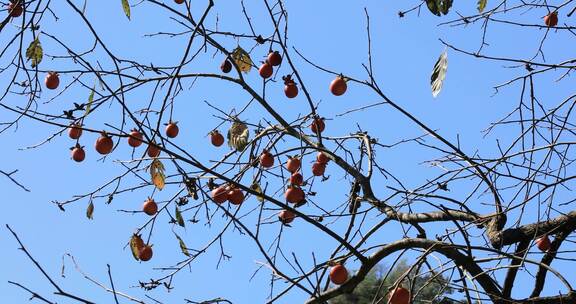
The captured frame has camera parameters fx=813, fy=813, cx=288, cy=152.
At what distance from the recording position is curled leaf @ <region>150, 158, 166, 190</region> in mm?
2594

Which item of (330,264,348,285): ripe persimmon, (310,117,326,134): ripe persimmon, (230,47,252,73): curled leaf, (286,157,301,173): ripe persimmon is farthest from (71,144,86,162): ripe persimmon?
(330,264,348,285): ripe persimmon

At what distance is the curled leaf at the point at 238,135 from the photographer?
285cm

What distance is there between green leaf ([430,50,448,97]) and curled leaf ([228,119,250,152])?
83 cm

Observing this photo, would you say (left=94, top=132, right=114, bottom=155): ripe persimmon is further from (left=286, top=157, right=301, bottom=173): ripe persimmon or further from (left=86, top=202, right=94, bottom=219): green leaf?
(left=286, top=157, right=301, bottom=173): ripe persimmon

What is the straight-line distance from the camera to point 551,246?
272 centimetres

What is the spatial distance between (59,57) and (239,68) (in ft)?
2.21

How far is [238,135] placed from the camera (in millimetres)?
2891

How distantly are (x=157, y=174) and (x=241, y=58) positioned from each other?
58cm

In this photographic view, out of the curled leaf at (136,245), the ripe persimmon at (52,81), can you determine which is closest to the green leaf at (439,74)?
the curled leaf at (136,245)

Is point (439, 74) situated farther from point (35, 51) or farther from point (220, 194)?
point (35, 51)

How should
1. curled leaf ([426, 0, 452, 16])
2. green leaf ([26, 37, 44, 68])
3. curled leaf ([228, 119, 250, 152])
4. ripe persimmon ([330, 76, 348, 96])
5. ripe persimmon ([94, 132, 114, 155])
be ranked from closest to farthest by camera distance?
curled leaf ([426, 0, 452, 16]) → green leaf ([26, 37, 44, 68]) → ripe persimmon ([94, 132, 114, 155]) → curled leaf ([228, 119, 250, 152]) → ripe persimmon ([330, 76, 348, 96])

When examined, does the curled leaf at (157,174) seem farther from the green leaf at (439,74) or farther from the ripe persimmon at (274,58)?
the green leaf at (439,74)

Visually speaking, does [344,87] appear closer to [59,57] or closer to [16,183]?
[59,57]

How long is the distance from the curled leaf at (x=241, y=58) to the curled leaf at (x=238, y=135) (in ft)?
0.66
